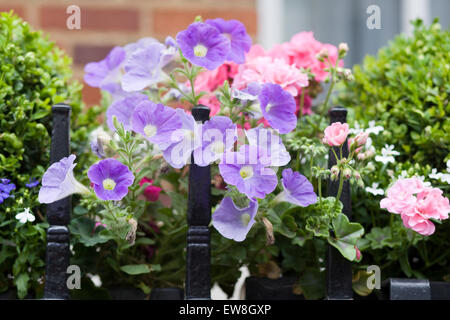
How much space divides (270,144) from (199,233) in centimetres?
19

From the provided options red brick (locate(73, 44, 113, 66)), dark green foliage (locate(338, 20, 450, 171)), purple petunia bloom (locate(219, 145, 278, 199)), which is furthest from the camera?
red brick (locate(73, 44, 113, 66))

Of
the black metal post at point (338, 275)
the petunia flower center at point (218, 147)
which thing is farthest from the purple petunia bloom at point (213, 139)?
the black metal post at point (338, 275)

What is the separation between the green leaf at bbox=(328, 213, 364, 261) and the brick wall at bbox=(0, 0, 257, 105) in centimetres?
122

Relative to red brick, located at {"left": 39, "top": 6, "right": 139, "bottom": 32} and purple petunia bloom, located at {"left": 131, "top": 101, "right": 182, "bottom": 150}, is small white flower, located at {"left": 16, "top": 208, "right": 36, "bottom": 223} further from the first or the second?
red brick, located at {"left": 39, "top": 6, "right": 139, "bottom": 32}

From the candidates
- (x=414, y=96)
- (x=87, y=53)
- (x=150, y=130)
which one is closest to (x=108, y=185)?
(x=150, y=130)

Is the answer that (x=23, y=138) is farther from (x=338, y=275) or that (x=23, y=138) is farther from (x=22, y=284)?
(x=338, y=275)

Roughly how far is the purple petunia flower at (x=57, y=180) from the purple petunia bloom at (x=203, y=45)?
26 centimetres

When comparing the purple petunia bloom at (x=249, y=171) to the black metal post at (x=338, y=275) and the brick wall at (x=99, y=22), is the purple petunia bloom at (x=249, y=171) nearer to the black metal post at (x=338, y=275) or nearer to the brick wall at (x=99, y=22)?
the black metal post at (x=338, y=275)

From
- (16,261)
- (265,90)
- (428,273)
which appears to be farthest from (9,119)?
(428,273)

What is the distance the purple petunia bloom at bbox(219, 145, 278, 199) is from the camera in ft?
2.69

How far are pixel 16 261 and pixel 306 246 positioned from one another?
0.52m

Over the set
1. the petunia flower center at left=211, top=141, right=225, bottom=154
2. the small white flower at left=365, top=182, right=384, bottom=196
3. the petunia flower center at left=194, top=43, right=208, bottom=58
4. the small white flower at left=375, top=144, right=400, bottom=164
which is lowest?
the small white flower at left=365, top=182, right=384, bottom=196

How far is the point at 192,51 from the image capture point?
2.98 feet

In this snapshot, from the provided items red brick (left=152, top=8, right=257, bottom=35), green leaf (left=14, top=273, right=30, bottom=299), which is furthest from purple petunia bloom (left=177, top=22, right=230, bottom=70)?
red brick (left=152, top=8, right=257, bottom=35)
